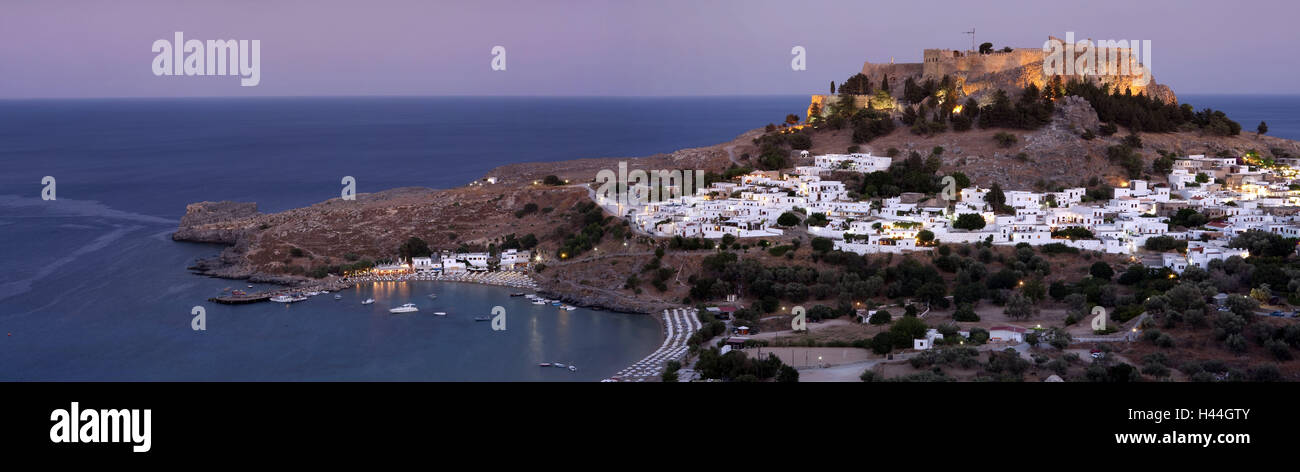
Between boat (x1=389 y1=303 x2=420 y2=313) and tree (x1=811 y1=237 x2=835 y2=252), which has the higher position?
tree (x1=811 y1=237 x2=835 y2=252)

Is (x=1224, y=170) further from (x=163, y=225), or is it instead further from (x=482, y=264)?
(x=163, y=225)

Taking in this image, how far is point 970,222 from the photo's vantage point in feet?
63.8

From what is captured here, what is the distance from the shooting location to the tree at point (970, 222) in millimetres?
19406

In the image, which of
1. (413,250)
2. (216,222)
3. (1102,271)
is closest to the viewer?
(1102,271)

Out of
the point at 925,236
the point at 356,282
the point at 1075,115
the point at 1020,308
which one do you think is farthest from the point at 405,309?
the point at 1075,115

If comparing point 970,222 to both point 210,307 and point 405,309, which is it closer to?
point 405,309

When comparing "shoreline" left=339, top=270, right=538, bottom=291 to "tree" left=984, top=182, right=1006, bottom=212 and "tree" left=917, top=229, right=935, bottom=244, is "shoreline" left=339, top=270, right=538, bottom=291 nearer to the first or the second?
"tree" left=917, top=229, right=935, bottom=244

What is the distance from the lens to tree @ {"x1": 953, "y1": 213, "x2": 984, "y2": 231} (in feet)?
63.7

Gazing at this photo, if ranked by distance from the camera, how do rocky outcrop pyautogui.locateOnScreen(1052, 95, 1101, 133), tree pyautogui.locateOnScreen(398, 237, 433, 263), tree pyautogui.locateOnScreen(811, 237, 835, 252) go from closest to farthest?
tree pyautogui.locateOnScreen(811, 237, 835, 252) < tree pyautogui.locateOnScreen(398, 237, 433, 263) < rocky outcrop pyautogui.locateOnScreen(1052, 95, 1101, 133)

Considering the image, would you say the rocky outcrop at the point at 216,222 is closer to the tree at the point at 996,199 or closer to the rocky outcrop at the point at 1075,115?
the tree at the point at 996,199

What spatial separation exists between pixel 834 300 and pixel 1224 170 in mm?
12835

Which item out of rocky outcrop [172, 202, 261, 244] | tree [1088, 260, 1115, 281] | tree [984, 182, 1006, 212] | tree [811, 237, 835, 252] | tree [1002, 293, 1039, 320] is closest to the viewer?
tree [1002, 293, 1039, 320]

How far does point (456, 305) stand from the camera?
19.5 metres

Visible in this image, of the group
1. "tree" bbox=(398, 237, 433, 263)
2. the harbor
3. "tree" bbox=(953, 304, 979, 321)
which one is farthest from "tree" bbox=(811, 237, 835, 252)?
"tree" bbox=(398, 237, 433, 263)
